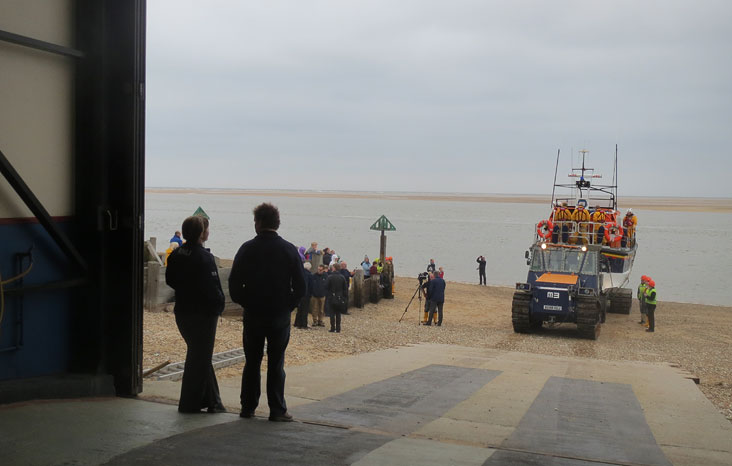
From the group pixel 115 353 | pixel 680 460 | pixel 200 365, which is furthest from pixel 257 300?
pixel 680 460

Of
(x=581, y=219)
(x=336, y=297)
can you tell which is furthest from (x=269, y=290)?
(x=581, y=219)

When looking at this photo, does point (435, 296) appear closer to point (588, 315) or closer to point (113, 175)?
point (588, 315)

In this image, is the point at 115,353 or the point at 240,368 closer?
the point at 115,353

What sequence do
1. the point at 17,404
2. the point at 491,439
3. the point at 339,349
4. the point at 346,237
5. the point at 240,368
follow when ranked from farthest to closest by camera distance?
the point at 346,237, the point at 339,349, the point at 240,368, the point at 491,439, the point at 17,404

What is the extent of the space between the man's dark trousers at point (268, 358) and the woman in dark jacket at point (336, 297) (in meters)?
9.78

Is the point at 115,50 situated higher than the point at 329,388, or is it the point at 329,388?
the point at 115,50

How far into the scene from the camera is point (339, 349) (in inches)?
493

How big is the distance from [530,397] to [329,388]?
2.14 metres

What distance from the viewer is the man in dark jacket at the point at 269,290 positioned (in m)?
5.31

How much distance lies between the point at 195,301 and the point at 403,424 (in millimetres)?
1960

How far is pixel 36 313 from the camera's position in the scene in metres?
5.50

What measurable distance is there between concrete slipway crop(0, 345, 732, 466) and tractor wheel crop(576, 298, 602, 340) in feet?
24.8

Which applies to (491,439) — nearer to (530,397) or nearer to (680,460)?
(680,460)

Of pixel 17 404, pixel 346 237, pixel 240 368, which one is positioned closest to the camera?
pixel 17 404
